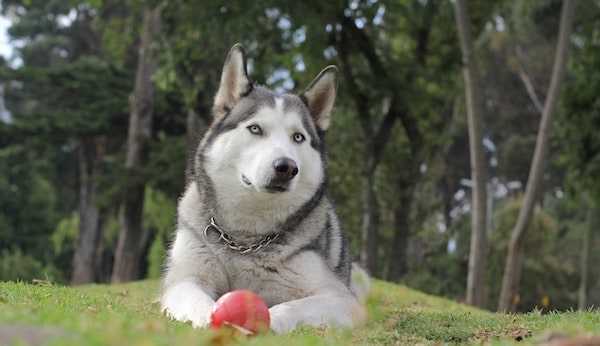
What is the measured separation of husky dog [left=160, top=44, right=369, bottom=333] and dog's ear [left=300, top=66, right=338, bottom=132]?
23 cm

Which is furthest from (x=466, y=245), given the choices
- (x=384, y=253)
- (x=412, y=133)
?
(x=412, y=133)

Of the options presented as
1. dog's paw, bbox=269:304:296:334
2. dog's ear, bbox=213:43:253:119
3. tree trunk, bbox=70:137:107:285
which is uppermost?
dog's ear, bbox=213:43:253:119

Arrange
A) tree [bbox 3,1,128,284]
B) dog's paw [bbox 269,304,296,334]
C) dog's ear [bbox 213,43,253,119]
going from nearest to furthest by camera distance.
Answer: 1. dog's paw [bbox 269,304,296,334]
2. dog's ear [bbox 213,43,253,119]
3. tree [bbox 3,1,128,284]

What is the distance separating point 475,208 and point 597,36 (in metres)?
5.47

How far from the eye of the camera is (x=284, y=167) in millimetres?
5480

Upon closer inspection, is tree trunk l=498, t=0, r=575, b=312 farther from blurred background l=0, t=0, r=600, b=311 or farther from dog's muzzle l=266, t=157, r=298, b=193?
dog's muzzle l=266, t=157, r=298, b=193

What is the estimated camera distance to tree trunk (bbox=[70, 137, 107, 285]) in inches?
1184

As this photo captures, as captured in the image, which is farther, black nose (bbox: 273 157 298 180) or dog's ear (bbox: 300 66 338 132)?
dog's ear (bbox: 300 66 338 132)

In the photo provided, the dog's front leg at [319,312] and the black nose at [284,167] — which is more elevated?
the black nose at [284,167]

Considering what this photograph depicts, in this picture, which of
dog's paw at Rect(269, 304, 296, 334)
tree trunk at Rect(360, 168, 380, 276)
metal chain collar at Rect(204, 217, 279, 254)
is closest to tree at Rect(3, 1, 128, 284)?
tree trunk at Rect(360, 168, 380, 276)

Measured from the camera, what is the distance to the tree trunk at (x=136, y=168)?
73.4 feet

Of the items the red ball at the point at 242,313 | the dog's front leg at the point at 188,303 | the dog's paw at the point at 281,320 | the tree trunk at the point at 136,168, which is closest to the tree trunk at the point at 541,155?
the dog's front leg at the point at 188,303

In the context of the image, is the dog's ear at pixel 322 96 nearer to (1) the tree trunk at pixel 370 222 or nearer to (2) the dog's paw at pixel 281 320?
(2) the dog's paw at pixel 281 320

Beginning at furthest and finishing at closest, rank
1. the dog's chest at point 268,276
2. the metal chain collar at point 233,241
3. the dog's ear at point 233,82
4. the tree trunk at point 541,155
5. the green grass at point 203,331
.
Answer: the tree trunk at point 541,155
the dog's ear at point 233,82
the metal chain collar at point 233,241
the dog's chest at point 268,276
the green grass at point 203,331
